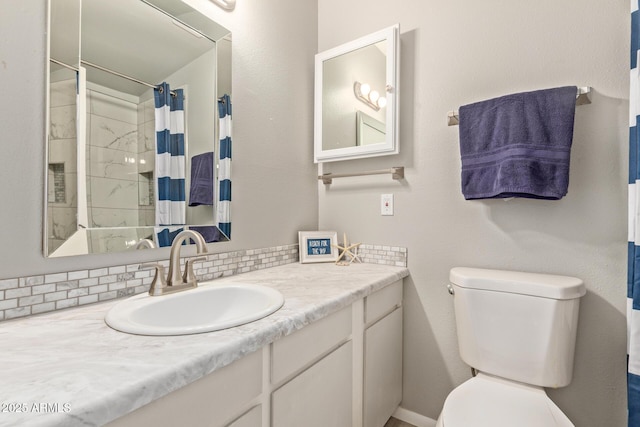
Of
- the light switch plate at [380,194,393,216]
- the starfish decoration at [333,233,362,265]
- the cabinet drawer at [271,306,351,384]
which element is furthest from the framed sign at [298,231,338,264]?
the cabinet drawer at [271,306,351,384]

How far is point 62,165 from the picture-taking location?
2.98ft

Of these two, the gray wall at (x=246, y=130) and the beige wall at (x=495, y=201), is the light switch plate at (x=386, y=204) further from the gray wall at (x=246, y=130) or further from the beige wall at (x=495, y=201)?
the gray wall at (x=246, y=130)

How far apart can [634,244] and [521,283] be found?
352 millimetres

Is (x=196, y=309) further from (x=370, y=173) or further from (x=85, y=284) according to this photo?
(x=370, y=173)

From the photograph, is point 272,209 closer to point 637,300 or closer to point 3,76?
point 3,76

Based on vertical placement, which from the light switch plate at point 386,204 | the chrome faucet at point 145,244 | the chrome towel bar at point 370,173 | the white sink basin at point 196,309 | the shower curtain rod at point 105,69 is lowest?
the white sink basin at point 196,309

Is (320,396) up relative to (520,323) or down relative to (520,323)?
down

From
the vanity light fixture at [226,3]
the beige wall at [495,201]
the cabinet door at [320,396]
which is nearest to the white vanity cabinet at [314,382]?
the cabinet door at [320,396]

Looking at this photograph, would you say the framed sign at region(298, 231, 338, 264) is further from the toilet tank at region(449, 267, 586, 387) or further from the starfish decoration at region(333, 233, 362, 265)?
the toilet tank at region(449, 267, 586, 387)

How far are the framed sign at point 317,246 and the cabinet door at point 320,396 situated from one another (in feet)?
2.02

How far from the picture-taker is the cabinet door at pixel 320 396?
857 mm

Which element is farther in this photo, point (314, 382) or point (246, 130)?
point (246, 130)

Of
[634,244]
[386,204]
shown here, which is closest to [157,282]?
[386,204]

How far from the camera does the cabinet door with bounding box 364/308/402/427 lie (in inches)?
50.6
